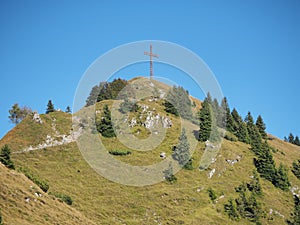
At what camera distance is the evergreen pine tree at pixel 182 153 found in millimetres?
Result: 104769

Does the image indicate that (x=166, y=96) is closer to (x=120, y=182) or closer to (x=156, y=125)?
(x=156, y=125)

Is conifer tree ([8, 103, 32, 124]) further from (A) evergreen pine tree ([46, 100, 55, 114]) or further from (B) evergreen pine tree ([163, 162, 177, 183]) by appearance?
(B) evergreen pine tree ([163, 162, 177, 183])

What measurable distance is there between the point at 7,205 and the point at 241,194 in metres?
55.9

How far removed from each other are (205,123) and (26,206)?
2825 inches

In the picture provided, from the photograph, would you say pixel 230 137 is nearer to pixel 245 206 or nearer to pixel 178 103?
pixel 178 103

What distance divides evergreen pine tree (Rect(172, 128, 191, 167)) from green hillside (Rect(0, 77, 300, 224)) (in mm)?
2510

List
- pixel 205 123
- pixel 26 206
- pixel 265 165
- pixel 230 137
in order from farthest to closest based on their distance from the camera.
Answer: pixel 230 137, pixel 205 123, pixel 265 165, pixel 26 206

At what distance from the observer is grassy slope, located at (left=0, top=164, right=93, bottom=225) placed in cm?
5488

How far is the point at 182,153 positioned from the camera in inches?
4151

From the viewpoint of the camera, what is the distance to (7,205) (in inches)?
2213

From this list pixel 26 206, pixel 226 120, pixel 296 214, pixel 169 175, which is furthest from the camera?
pixel 226 120

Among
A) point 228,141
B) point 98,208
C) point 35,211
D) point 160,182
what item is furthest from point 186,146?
point 35,211

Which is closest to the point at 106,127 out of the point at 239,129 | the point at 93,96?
the point at 93,96

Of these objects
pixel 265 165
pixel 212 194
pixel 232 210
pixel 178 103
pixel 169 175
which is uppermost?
pixel 178 103
